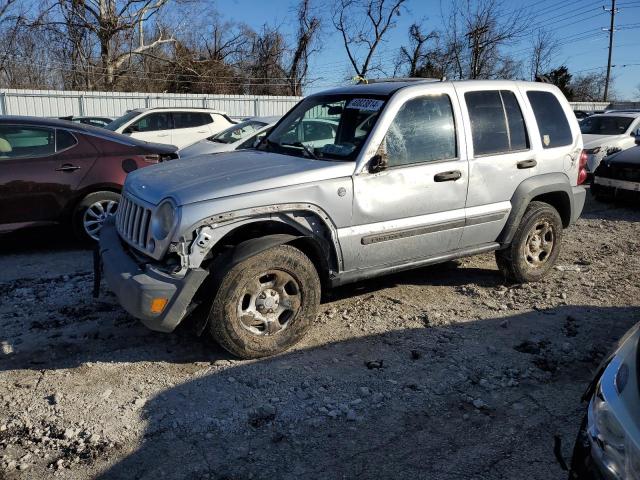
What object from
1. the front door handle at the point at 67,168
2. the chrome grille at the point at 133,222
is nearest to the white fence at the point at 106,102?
the front door handle at the point at 67,168

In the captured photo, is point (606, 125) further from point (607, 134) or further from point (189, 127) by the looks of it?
point (189, 127)

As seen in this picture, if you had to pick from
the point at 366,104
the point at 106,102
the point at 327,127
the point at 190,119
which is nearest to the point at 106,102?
the point at 106,102

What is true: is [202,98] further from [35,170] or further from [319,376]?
[319,376]

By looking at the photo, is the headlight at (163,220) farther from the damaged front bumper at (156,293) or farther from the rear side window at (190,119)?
the rear side window at (190,119)

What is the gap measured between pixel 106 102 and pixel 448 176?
22.8m

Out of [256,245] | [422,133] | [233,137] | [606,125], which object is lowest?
[256,245]

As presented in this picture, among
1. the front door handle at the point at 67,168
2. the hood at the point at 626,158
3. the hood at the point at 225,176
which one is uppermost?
the hood at the point at 225,176

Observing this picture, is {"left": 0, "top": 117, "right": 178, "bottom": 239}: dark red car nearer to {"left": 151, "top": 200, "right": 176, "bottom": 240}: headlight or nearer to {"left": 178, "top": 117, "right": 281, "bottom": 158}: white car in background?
{"left": 151, "top": 200, "right": 176, "bottom": 240}: headlight

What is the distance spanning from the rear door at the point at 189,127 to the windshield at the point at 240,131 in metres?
3.16

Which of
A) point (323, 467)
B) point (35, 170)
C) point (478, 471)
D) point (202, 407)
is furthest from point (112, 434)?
point (35, 170)

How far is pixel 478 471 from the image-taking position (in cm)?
290

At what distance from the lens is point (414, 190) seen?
14.8 ft

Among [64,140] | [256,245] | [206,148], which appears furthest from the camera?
[206,148]

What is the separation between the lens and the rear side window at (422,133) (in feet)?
14.7
